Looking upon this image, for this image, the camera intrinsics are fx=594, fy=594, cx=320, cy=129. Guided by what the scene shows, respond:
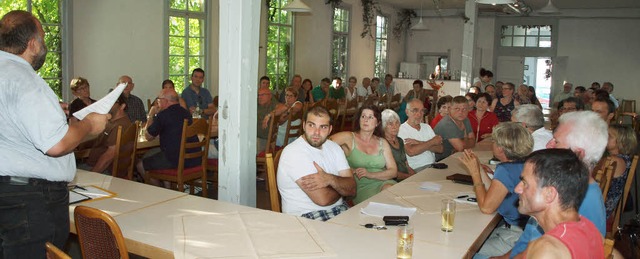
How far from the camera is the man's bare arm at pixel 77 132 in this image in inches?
88.2

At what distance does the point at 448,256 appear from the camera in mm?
2410

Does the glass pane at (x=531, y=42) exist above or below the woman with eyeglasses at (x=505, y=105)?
above

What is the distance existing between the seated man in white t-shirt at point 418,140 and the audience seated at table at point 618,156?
134 centimetres

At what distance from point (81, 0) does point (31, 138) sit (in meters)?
5.99

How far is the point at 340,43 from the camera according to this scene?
45.9 ft

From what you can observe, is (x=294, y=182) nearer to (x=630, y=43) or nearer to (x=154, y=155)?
(x=154, y=155)

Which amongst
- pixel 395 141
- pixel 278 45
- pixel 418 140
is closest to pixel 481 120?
pixel 418 140

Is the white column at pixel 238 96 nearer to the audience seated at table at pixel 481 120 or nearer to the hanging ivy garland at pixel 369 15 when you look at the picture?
the audience seated at table at pixel 481 120

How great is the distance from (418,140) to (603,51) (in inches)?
534

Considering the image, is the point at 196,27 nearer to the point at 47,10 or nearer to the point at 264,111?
the point at 47,10

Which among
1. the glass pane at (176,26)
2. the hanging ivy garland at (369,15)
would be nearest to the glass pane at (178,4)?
the glass pane at (176,26)

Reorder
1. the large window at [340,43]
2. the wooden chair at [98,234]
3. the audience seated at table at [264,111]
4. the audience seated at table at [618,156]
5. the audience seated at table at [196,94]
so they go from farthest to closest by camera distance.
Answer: the large window at [340,43]
the audience seated at table at [196,94]
the audience seated at table at [264,111]
the audience seated at table at [618,156]
the wooden chair at [98,234]

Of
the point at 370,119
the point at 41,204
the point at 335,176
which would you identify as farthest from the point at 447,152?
the point at 41,204

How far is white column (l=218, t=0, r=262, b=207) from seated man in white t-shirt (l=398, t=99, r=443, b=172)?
1824 mm
